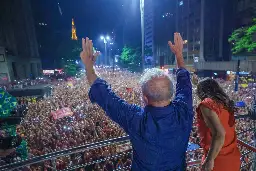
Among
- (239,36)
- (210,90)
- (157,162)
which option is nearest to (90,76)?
(157,162)

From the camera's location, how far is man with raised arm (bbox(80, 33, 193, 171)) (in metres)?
1.52

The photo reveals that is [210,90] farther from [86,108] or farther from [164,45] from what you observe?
[164,45]

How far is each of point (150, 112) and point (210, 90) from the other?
3.97 feet

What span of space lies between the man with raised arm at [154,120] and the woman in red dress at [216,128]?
662mm

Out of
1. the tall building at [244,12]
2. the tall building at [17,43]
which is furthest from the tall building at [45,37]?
the tall building at [244,12]

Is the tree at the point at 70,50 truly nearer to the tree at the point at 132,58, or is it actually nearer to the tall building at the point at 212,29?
the tree at the point at 132,58

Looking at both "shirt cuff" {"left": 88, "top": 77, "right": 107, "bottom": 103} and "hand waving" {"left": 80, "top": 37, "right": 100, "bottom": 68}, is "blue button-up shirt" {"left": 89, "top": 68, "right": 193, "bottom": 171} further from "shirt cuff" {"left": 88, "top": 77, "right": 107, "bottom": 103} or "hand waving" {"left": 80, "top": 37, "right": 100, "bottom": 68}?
"hand waving" {"left": 80, "top": 37, "right": 100, "bottom": 68}

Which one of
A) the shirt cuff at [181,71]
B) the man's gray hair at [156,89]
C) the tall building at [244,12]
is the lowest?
the man's gray hair at [156,89]

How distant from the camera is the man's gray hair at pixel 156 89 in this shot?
1522 mm

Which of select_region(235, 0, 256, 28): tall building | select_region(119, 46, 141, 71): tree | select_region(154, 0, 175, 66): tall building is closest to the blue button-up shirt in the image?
select_region(235, 0, 256, 28): tall building

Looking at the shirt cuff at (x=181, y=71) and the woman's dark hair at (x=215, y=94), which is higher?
the shirt cuff at (x=181, y=71)

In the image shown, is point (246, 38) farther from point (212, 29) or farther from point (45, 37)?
point (45, 37)

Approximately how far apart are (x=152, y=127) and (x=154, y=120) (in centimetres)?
6

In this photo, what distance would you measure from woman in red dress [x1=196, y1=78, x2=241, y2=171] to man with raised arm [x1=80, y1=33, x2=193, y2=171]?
662mm
